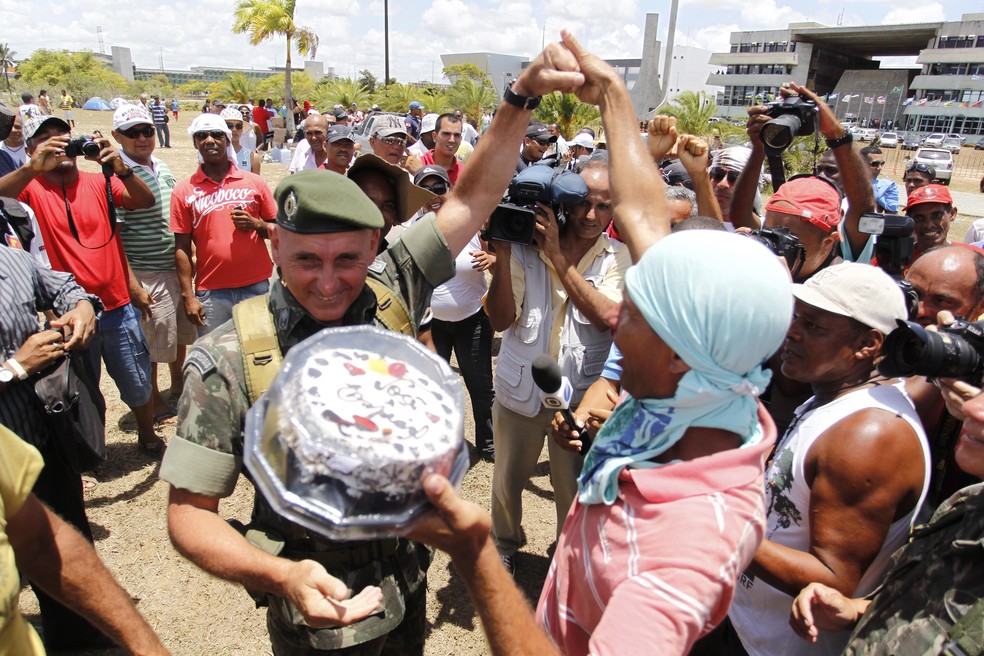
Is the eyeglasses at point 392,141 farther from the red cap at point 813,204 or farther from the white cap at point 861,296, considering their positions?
the white cap at point 861,296

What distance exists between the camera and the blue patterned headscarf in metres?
1.13

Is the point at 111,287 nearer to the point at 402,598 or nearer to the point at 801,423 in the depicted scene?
the point at 402,598

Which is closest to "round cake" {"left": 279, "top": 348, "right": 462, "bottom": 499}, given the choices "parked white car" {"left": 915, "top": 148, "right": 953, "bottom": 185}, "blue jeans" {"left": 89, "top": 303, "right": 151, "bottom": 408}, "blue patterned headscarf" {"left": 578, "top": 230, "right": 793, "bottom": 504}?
"blue patterned headscarf" {"left": 578, "top": 230, "right": 793, "bottom": 504}

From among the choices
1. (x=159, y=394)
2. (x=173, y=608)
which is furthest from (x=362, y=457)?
(x=159, y=394)

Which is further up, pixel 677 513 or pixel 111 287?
pixel 677 513

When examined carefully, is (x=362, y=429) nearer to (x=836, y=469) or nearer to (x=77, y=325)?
(x=836, y=469)

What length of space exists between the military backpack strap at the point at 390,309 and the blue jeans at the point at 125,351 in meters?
3.07

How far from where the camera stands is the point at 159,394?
5.15m

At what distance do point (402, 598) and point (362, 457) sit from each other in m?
1.13

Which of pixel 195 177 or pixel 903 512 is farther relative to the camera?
pixel 195 177

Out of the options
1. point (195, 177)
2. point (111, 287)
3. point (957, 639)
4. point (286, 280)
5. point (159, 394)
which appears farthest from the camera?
point (159, 394)

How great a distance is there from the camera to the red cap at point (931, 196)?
14.7 ft

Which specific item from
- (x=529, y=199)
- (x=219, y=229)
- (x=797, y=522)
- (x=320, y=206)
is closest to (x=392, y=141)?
(x=219, y=229)

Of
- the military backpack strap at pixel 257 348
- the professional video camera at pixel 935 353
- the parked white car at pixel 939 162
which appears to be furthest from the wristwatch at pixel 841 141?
the parked white car at pixel 939 162
